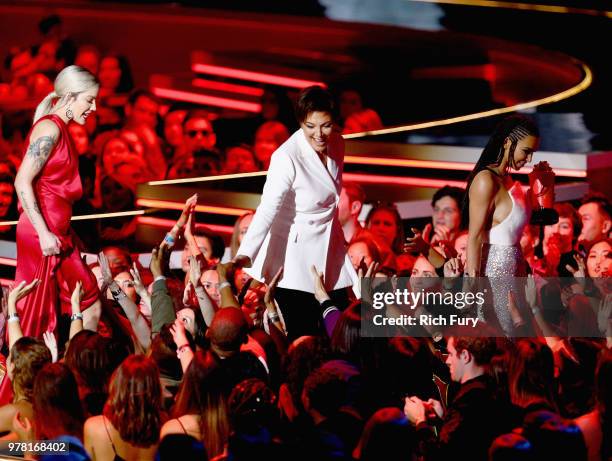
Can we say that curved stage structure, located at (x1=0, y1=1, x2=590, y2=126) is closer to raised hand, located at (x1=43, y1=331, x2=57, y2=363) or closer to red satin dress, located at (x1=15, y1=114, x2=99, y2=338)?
red satin dress, located at (x1=15, y1=114, x2=99, y2=338)

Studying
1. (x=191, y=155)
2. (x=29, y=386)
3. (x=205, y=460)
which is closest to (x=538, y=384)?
(x=205, y=460)

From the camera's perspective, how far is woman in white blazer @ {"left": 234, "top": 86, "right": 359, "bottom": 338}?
6.16 m

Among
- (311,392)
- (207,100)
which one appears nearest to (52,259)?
(311,392)

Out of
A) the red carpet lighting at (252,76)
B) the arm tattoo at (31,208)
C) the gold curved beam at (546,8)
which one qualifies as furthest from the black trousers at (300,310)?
the red carpet lighting at (252,76)

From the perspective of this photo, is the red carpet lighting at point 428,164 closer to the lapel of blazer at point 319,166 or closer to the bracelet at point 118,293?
the lapel of blazer at point 319,166

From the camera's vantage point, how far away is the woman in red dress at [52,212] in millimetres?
6133

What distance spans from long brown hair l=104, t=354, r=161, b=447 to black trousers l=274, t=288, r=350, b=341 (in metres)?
1.22

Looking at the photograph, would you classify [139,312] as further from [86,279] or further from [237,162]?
[237,162]

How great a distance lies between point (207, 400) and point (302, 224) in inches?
58.0

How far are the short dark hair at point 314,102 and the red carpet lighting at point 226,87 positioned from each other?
213 inches

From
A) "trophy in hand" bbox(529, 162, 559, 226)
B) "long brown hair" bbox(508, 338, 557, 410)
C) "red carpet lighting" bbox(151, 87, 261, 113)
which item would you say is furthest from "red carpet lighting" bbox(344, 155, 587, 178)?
"long brown hair" bbox(508, 338, 557, 410)

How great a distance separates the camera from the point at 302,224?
20.6ft

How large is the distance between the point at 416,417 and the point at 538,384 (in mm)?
468

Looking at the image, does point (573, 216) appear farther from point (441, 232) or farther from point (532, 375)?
point (532, 375)
